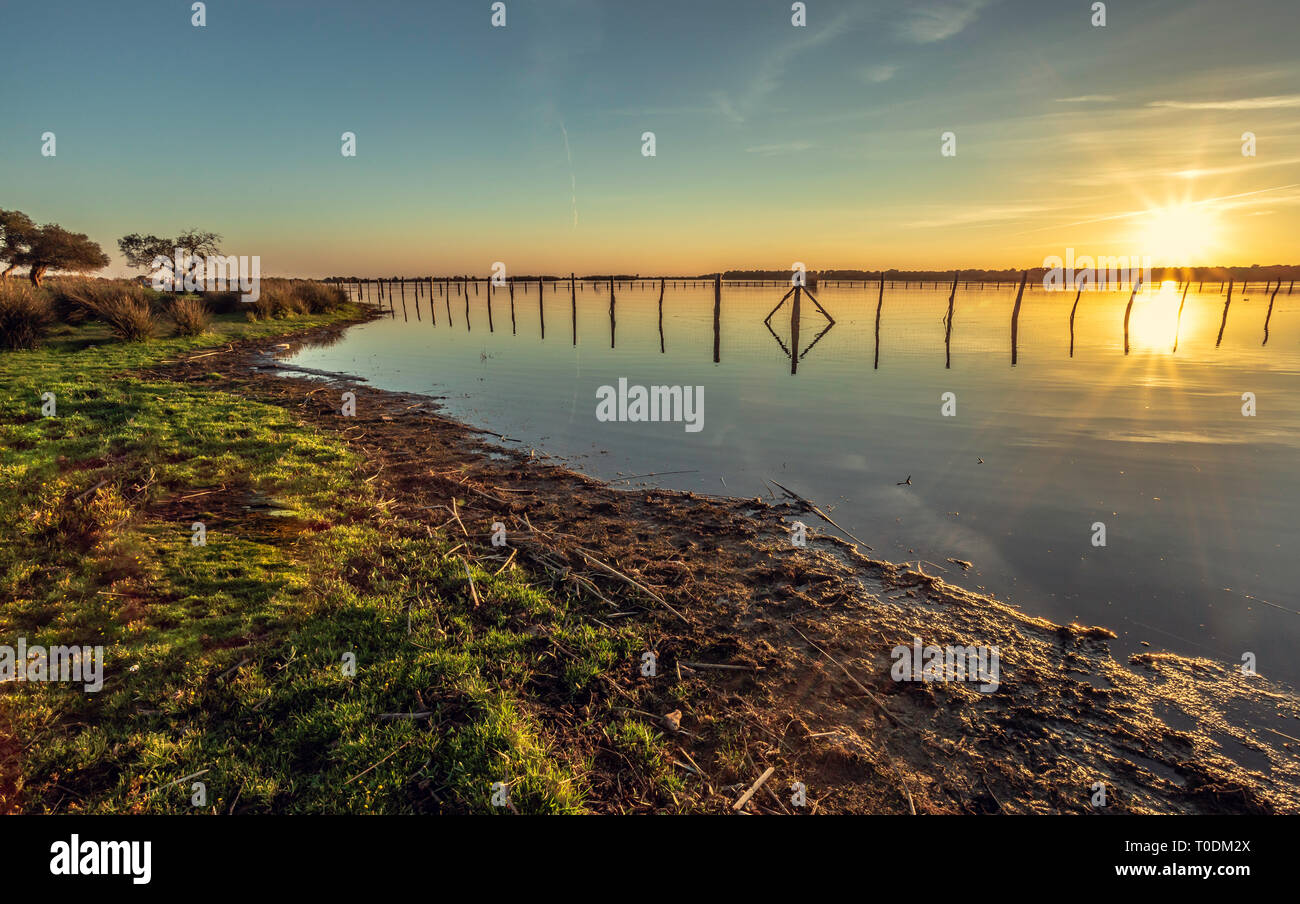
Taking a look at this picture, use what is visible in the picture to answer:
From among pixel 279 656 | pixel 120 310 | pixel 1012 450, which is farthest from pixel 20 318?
pixel 1012 450

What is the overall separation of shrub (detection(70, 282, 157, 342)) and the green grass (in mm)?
20470

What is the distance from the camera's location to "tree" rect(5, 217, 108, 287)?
4484cm

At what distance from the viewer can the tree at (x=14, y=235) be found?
144 feet

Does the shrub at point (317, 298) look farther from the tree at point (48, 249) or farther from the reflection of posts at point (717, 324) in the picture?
the reflection of posts at point (717, 324)

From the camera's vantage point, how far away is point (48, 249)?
4622 cm

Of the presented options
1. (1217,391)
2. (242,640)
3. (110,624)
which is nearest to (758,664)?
(242,640)

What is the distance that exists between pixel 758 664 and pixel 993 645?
273 cm

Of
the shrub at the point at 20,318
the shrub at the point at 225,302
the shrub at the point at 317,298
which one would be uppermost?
the shrub at the point at 317,298

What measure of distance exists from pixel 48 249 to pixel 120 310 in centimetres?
3641

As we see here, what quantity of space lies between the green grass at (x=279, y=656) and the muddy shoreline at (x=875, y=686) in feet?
1.77

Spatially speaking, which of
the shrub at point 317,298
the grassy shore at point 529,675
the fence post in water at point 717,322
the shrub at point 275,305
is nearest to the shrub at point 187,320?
the shrub at point 275,305

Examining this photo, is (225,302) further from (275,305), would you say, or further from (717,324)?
(717,324)
